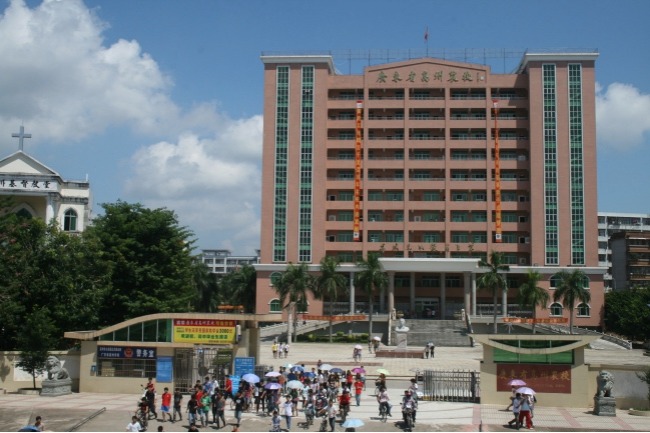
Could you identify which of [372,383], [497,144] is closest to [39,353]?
[372,383]

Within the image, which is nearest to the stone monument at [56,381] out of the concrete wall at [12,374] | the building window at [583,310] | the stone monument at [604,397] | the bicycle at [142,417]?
the concrete wall at [12,374]

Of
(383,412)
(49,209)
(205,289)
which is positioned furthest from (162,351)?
(205,289)

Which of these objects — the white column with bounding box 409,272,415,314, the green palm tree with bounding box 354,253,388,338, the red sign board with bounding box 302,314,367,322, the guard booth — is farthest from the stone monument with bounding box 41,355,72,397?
the white column with bounding box 409,272,415,314

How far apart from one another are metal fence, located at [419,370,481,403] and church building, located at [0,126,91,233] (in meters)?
41.7

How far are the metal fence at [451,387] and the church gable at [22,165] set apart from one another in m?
44.1

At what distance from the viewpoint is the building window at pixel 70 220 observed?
6641cm

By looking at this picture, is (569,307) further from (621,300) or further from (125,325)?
(125,325)

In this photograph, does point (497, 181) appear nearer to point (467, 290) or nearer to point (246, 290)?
point (467, 290)

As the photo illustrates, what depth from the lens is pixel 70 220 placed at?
66.6 m

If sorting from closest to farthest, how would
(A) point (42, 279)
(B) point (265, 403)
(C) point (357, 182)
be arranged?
(B) point (265, 403)
(A) point (42, 279)
(C) point (357, 182)

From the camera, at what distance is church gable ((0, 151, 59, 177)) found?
213 ft

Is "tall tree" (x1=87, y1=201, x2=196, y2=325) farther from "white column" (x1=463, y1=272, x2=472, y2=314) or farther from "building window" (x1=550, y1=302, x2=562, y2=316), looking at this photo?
"building window" (x1=550, y1=302, x2=562, y2=316)

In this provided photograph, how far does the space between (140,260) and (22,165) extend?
1918cm

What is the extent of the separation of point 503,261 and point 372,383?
4831 cm
